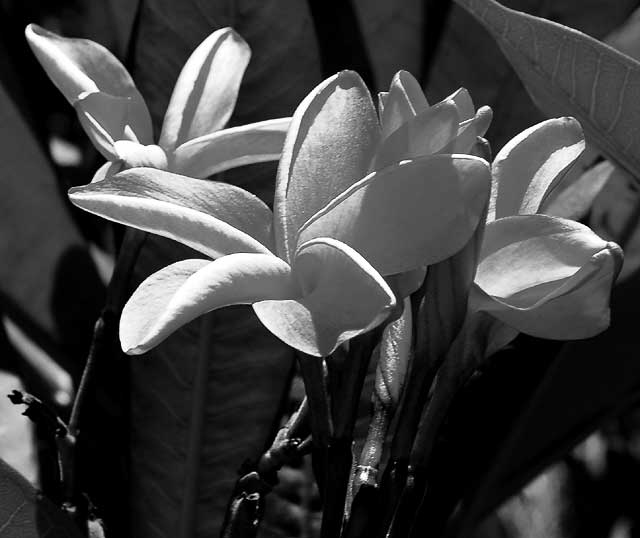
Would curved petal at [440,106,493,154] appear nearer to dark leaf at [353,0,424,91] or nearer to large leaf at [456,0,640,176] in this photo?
large leaf at [456,0,640,176]

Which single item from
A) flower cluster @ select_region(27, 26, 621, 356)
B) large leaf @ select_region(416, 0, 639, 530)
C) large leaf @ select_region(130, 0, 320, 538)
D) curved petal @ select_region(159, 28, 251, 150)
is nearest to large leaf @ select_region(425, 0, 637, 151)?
large leaf @ select_region(416, 0, 639, 530)

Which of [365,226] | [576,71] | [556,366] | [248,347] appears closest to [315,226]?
[365,226]

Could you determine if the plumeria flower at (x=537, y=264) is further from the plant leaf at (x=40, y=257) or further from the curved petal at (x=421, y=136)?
the plant leaf at (x=40, y=257)

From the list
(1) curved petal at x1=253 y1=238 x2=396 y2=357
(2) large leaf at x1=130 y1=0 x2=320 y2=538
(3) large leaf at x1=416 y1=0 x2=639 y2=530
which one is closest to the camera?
(1) curved petal at x1=253 y1=238 x2=396 y2=357

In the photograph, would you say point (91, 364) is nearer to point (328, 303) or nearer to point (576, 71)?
point (328, 303)

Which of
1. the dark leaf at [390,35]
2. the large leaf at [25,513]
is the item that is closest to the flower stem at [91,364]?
the large leaf at [25,513]

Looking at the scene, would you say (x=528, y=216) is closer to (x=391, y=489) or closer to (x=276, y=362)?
(x=391, y=489)
